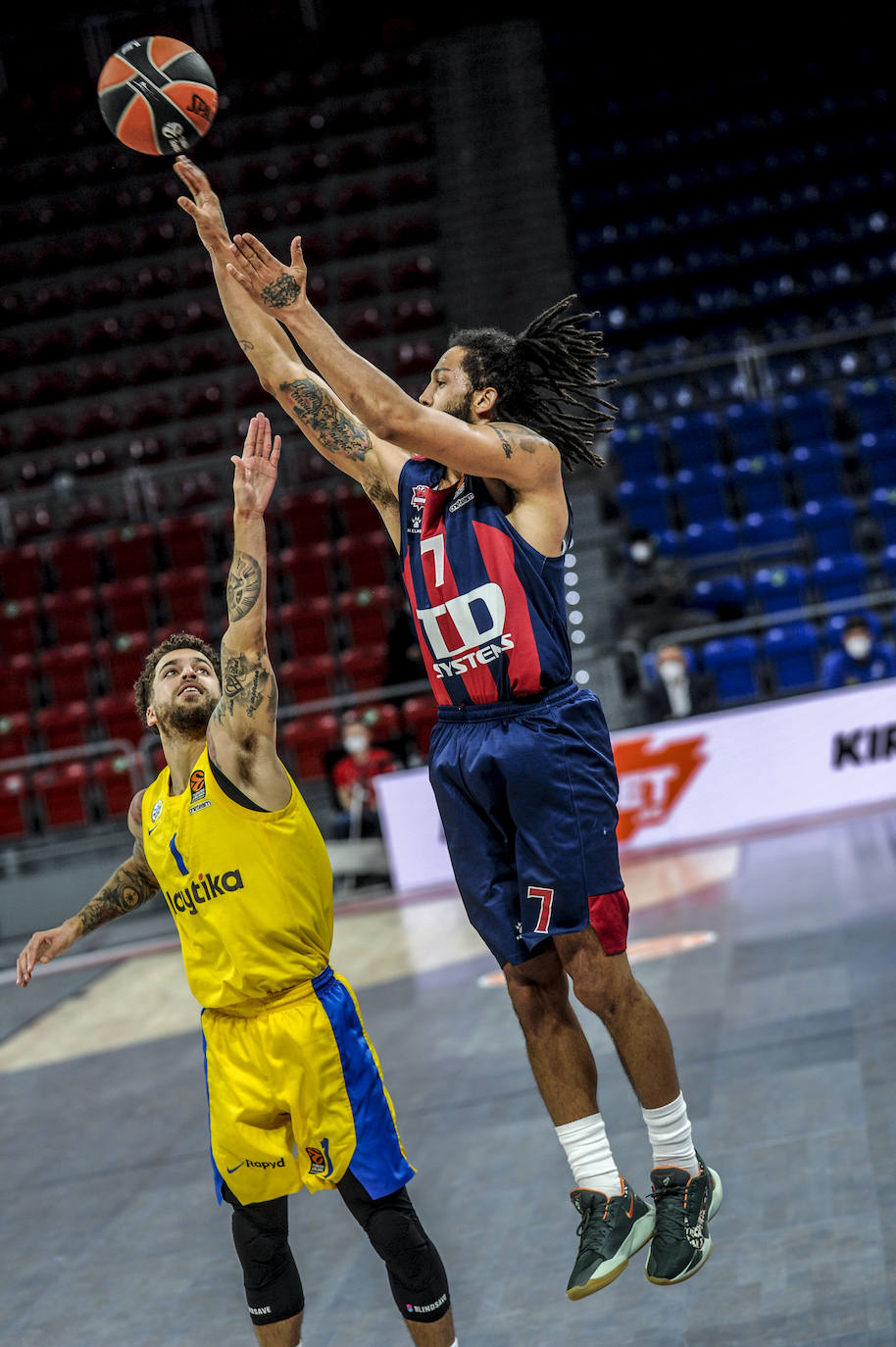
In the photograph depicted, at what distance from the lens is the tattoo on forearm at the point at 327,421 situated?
3.73 m

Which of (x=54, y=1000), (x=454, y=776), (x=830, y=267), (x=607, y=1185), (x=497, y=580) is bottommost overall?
(x=54, y=1000)

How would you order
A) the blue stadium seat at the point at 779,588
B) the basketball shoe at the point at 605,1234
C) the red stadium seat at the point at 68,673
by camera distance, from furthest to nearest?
the red stadium seat at the point at 68,673, the blue stadium seat at the point at 779,588, the basketball shoe at the point at 605,1234

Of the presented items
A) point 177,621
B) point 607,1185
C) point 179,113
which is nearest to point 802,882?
point 607,1185

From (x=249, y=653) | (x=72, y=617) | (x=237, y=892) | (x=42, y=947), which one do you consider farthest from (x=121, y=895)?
(x=72, y=617)

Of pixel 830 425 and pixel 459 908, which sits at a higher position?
pixel 830 425

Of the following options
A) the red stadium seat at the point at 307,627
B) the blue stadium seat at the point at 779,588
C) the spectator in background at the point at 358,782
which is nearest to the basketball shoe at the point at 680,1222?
the spectator in background at the point at 358,782

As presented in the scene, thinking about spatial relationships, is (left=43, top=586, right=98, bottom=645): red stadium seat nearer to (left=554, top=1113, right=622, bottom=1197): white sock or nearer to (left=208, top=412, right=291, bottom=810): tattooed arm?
(left=208, top=412, right=291, bottom=810): tattooed arm

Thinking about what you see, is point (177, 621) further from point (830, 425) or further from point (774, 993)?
point (774, 993)

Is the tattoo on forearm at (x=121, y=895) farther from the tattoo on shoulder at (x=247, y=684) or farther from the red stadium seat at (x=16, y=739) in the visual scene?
the red stadium seat at (x=16, y=739)

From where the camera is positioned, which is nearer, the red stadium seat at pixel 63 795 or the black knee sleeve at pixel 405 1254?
the black knee sleeve at pixel 405 1254

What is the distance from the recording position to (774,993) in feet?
23.0

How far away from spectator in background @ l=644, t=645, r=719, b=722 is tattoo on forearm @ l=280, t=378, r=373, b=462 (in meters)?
8.14

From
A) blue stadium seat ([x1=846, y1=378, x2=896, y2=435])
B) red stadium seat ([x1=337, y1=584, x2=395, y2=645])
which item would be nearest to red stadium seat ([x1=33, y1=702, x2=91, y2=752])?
red stadium seat ([x1=337, y1=584, x2=395, y2=645])

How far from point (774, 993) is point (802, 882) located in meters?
2.34
